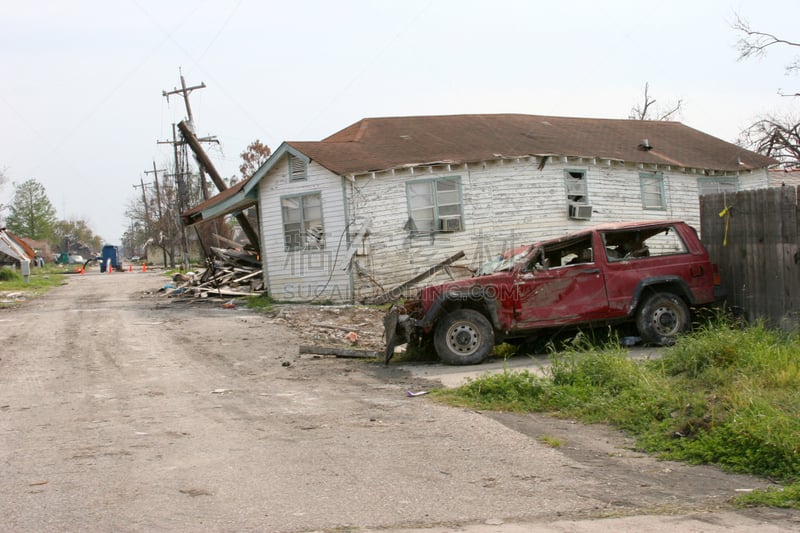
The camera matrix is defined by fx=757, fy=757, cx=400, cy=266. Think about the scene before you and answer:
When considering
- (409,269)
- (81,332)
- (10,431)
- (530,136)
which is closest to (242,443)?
(10,431)

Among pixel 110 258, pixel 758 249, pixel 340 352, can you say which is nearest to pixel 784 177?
pixel 758 249

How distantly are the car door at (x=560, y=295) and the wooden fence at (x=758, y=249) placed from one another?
7.02 ft

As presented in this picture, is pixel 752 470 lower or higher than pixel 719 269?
lower

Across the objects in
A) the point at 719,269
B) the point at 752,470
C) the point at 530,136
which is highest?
the point at 530,136

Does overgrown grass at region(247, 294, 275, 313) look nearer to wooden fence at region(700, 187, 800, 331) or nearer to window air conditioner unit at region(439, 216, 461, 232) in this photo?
window air conditioner unit at region(439, 216, 461, 232)

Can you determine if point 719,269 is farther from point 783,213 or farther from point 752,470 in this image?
point 752,470

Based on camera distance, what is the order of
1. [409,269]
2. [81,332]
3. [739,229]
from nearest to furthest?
[739,229] < [81,332] < [409,269]

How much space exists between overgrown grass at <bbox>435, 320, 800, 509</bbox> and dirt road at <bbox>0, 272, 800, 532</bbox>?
0.26 metres

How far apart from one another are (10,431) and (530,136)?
19.1 meters

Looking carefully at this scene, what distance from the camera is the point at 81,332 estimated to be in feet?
53.3

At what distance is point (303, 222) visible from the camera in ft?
68.5

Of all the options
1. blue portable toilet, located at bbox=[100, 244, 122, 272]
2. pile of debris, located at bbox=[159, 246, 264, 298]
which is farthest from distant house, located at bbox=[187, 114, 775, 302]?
blue portable toilet, located at bbox=[100, 244, 122, 272]

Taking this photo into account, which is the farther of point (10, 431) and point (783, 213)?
point (783, 213)

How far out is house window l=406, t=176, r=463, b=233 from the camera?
67.2 feet
